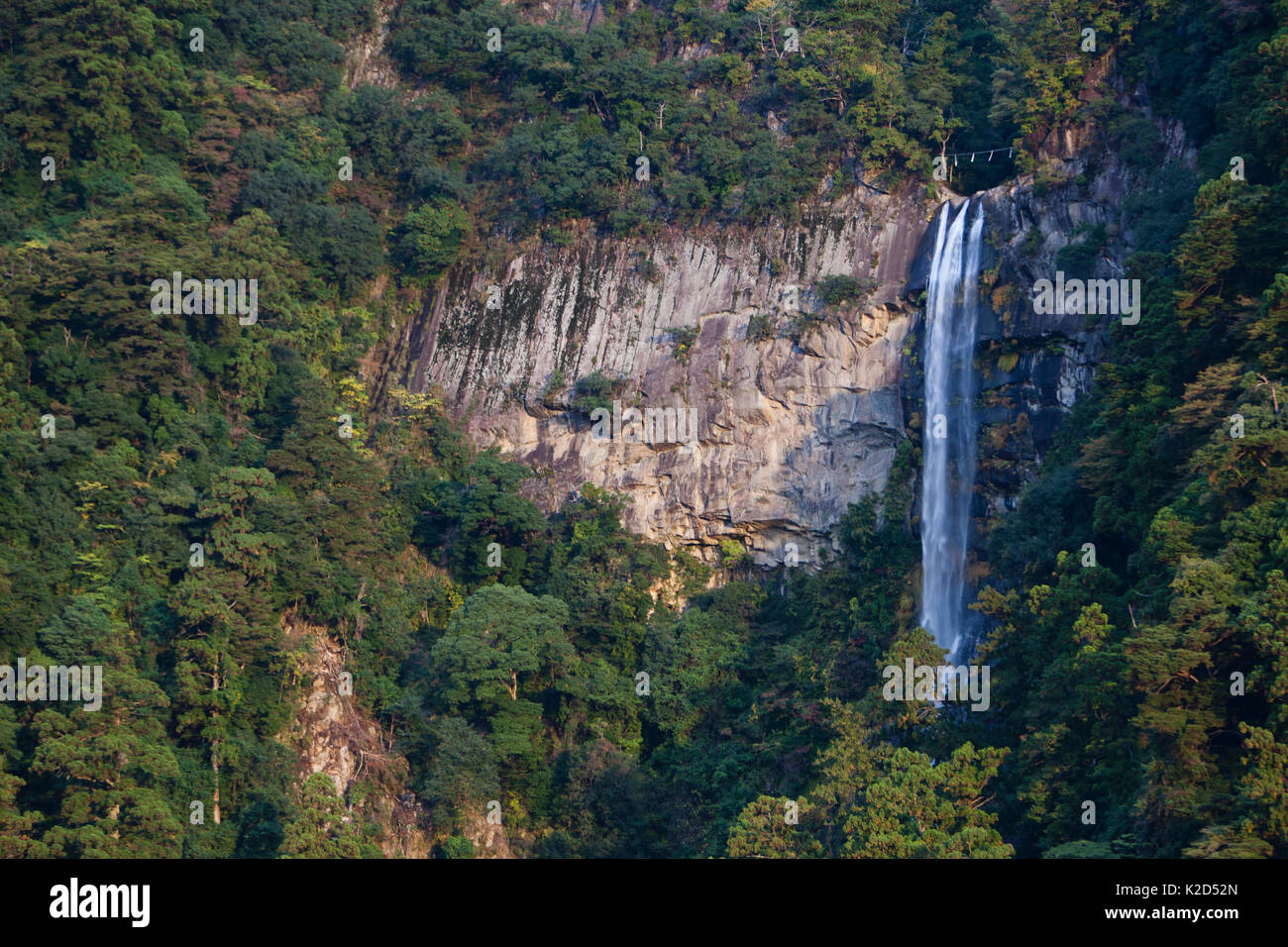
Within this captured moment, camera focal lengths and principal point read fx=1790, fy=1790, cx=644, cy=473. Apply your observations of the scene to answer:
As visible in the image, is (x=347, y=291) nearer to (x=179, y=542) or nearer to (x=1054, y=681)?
(x=179, y=542)

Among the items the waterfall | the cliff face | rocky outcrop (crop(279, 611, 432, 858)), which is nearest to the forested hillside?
rocky outcrop (crop(279, 611, 432, 858))

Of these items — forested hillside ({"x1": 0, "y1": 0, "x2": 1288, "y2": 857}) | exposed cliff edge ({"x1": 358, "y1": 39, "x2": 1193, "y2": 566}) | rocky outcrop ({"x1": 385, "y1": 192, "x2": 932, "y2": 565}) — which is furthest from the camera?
rocky outcrop ({"x1": 385, "y1": 192, "x2": 932, "y2": 565})

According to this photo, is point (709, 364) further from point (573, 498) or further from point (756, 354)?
point (573, 498)

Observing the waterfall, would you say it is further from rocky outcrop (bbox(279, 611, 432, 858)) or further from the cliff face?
rocky outcrop (bbox(279, 611, 432, 858))

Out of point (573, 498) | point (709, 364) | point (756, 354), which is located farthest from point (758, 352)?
point (573, 498)

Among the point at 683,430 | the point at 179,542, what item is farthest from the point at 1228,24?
the point at 179,542

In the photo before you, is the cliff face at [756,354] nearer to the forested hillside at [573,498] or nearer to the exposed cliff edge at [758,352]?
the exposed cliff edge at [758,352]

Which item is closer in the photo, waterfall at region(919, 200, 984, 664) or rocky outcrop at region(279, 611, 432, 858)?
rocky outcrop at region(279, 611, 432, 858)
